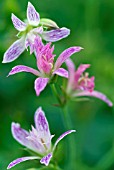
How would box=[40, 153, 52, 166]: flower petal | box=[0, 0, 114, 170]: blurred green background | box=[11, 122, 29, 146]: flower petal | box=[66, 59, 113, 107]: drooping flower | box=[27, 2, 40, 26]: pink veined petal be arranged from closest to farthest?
1. box=[40, 153, 52, 166]: flower petal
2. box=[27, 2, 40, 26]: pink veined petal
3. box=[11, 122, 29, 146]: flower petal
4. box=[66, 59, 113, 107]: drooping flower
5. box=[0, 0, 114, 170]: blurred green background

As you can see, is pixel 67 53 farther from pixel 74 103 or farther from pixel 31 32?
pixel 74 103

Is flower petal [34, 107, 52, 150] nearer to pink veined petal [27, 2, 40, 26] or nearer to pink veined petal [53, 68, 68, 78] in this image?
pink veined petal [53, 68, 68, 78]

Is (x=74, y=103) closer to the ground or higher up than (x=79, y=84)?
closer to the ground

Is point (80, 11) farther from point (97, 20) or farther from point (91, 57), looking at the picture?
point (91, 57)

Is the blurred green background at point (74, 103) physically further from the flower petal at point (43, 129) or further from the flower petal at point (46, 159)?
the flower petal at point (46, 159)

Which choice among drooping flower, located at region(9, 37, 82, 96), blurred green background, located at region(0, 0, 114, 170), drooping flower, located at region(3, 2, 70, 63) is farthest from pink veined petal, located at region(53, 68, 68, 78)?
blurred green background, located at region(0, 0, 114, 170)

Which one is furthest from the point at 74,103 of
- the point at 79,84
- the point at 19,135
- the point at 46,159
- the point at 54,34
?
the point at 46,159
